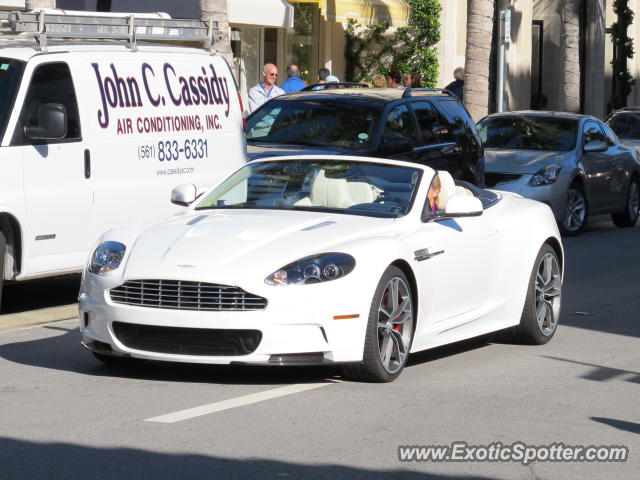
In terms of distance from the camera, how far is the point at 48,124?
11297 millimetres

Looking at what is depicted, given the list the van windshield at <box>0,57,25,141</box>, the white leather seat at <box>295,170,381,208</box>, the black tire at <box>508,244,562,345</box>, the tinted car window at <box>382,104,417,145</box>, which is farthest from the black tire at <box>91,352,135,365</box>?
the tinted car window at <box>382,104,417,145</box>

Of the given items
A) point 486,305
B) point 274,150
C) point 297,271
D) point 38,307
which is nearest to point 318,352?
point 297,271

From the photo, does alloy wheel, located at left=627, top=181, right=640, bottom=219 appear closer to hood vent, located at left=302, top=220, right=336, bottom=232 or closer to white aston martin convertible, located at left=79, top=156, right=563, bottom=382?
white aston martin convertible, located at left=79, top=156, right=563, bottom=382

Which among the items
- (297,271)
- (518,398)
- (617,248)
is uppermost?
(297,271)

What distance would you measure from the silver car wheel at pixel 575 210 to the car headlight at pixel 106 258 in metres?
11.3

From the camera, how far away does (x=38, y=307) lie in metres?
12.4

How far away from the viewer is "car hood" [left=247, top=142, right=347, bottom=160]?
15.3m

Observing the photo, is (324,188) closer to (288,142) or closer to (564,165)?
(288,142)

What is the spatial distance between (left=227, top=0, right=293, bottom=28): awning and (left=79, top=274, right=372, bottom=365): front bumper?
61.1 feet

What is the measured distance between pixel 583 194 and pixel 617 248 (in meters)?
1.98

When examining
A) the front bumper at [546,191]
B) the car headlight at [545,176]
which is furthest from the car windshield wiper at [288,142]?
the car headlight at [545,176]

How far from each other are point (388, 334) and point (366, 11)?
74.4 feet

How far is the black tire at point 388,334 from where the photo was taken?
27.3 ft

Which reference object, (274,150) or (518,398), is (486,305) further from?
(274,150)
